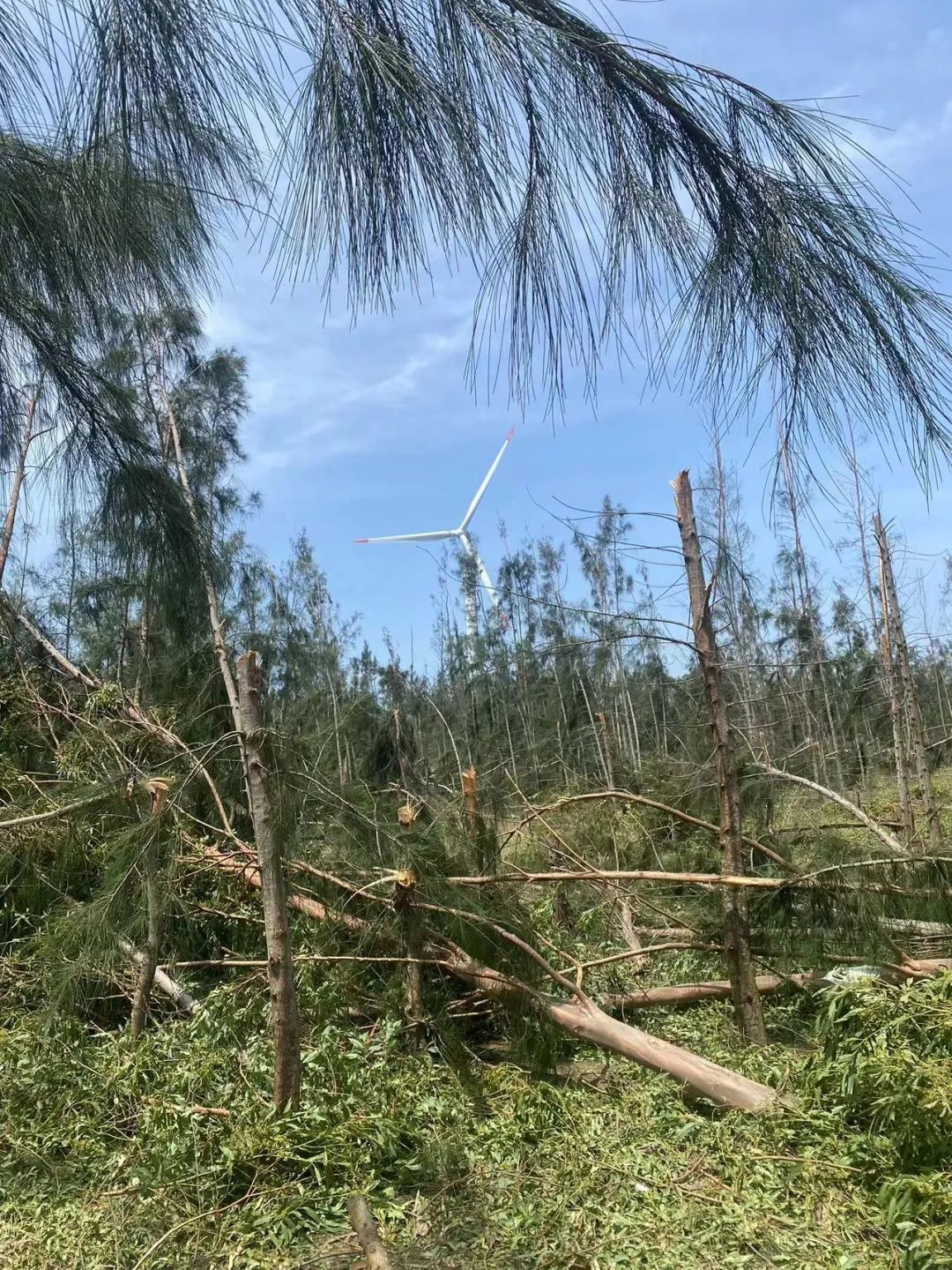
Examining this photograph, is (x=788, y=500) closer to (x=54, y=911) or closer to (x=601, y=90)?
(x=601, y=90)

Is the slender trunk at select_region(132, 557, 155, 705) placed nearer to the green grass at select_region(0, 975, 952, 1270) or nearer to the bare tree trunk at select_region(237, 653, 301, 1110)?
the bare tree trunk at select_region(237, 653, 301, 1110)

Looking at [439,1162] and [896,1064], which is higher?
[896,1064]

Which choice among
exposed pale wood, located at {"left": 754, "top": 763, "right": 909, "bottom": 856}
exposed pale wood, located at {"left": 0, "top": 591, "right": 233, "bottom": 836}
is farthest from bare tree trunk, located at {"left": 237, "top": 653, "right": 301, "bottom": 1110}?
exposed pale wood, located at {"left": 754, "top": 763, "right": 909, "bottom": 856}

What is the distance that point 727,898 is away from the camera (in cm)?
364

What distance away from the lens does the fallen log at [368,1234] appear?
206 centimetres

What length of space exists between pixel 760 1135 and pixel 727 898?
96 cm

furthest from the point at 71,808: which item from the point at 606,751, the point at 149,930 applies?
the point at 606,751

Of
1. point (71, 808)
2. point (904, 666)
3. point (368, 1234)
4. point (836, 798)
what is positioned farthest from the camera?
point (904, 666)

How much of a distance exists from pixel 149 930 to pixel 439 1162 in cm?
140

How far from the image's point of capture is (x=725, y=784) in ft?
12.1

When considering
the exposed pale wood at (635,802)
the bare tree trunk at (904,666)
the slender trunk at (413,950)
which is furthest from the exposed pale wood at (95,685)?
the bare tree trunk at (904,666)

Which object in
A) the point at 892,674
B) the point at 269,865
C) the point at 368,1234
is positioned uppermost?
the point at 892,674

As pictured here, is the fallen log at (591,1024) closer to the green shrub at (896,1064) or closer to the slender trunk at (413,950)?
the slender trunk at (413,950)

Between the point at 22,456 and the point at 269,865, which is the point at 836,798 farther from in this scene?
the point at 22,456
